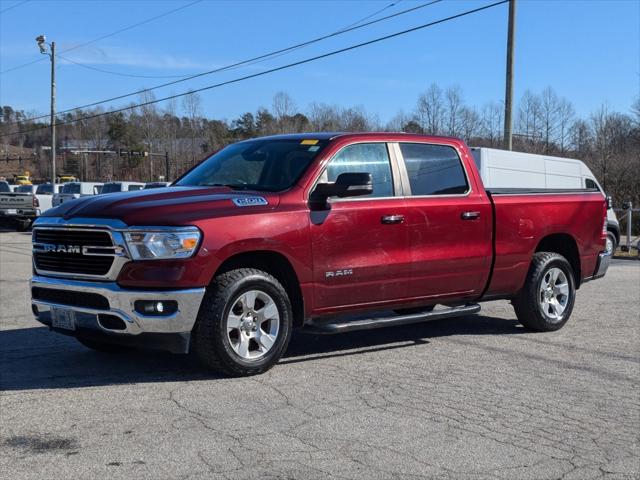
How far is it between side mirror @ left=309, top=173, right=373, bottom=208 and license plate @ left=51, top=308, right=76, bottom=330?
2077mm

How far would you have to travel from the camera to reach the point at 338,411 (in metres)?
5.04

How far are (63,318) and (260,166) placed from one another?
2.12 m

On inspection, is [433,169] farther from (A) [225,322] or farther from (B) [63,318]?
(B) [63,318]

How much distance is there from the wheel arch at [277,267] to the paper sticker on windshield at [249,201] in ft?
1.22

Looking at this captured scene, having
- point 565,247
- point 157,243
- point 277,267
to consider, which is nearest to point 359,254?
point 277,267

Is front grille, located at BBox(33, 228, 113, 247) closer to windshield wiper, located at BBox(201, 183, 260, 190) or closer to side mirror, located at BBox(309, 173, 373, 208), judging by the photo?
windshield wiper, located at BBox(201, 183, 260, 190)

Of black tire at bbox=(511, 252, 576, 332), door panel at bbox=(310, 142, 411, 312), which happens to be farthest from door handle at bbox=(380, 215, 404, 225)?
black tire at bbox=(511, 252, 576, 332)

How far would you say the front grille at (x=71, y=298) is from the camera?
5.47m

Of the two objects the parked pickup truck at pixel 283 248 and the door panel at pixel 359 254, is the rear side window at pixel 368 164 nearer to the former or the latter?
the parked pickup truck at pixel 283 248

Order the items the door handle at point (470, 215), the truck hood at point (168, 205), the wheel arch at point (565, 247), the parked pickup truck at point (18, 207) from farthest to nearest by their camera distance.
Result: the parked pickup truck at point (18, 207)
the wheel arch at point (565, 247)
the door handle at point (470, 215)
the truck hood at point (168, 205)

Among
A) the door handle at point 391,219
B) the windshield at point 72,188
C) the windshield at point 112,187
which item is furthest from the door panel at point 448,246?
the windshield at point 72,188

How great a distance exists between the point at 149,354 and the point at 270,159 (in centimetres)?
208

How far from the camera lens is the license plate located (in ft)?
18.6

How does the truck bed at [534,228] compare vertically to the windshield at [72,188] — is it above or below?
below
